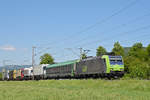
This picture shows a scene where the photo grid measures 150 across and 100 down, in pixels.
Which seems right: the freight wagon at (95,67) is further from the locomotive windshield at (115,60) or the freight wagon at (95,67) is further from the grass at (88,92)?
the grass at (88,92)

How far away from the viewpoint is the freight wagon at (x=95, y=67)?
3447cm

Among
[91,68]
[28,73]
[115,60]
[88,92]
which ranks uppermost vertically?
[115,60]

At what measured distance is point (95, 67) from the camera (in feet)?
122

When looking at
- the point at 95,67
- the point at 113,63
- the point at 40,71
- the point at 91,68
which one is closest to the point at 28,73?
the point at 40,71

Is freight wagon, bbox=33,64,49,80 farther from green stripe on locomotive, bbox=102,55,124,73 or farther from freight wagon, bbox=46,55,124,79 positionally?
green stripe on locomotive, bbox=102,55,124,73

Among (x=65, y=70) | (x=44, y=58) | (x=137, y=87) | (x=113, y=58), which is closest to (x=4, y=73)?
(x=44, y=58)

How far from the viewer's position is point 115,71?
3438 cm

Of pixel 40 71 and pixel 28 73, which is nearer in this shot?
pixel 40 71

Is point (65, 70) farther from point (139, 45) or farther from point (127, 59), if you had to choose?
point (139, 45)

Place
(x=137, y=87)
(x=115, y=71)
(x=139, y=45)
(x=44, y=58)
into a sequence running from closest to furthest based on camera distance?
(x=137, y=87) < (x=115, y=71) < (x=139, y=45) < (x=44, y=58)

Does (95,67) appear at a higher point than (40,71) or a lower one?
lower

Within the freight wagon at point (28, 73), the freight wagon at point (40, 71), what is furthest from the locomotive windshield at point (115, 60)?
the freight wagon at point (28, 73)

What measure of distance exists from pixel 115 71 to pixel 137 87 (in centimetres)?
1360

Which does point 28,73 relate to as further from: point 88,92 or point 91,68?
point 88,92
